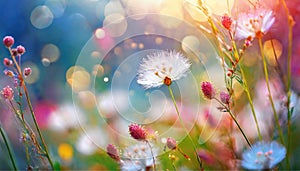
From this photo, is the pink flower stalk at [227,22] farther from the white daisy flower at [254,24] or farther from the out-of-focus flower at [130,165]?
the out-of-focus flower at [130,165]

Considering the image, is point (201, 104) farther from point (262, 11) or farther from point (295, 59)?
point (262, 11)

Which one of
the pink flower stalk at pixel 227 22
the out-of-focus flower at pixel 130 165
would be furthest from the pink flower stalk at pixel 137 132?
the pink flower stalk at pixel 227 22

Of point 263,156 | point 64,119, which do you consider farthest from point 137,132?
point 64,119

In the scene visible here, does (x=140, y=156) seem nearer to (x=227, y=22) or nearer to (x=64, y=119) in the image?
(x=227, y=22)

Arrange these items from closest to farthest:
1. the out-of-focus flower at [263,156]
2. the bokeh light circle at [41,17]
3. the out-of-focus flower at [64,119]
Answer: the out-of-focus flower at [263,156] < the out-of-focus flower at [64,119] < the bokeh light circle at [41,17]

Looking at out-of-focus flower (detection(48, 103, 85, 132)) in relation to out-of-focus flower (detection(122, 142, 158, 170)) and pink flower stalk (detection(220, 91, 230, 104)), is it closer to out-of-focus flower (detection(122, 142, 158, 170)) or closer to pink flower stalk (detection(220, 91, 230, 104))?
out-of-focus flower (detection(122, 142, 158, 170))

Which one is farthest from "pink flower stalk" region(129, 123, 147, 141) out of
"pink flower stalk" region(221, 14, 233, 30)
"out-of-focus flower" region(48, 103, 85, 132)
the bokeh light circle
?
the bokeh light circle
